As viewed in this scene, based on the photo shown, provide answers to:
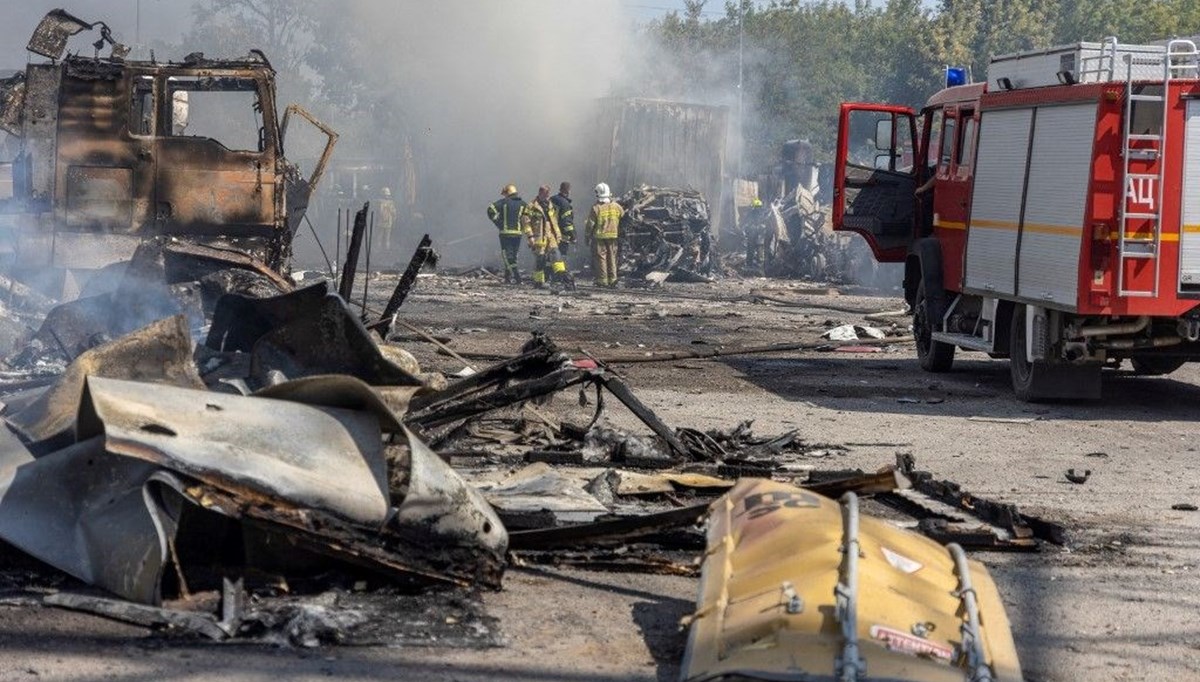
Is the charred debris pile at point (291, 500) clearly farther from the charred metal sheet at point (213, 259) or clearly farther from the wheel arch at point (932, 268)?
the wheel arch at point (932, 268)

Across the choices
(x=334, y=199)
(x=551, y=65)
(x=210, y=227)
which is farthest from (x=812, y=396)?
(x=334, y=199)

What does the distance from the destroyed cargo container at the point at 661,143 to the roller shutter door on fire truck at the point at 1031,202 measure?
789 inches

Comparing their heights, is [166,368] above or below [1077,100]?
below

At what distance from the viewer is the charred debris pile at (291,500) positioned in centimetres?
532

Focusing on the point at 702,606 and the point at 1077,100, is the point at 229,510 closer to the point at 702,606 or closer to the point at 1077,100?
the point at 702,606

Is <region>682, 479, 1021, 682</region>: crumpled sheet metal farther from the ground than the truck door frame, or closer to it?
closer to it

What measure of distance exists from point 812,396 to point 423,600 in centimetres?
739

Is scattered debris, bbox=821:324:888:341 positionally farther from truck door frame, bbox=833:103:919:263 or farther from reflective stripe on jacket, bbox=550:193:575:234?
reflective stripe on jacket, bbox=550:193:575:234

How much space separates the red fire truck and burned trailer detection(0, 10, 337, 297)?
561 centimetres

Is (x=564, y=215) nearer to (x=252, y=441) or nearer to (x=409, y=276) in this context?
(x=409, y=276)

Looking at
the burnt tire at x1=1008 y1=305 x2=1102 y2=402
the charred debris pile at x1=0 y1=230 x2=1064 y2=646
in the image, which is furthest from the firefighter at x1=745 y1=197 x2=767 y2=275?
the charred debris pile at x1=0 y1=230 x2=1064 y2=646

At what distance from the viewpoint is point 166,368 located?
22.6 feet

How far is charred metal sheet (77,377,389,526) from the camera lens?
5.38 metres

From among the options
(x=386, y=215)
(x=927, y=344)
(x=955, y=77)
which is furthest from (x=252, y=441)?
(x=386, y=215)
